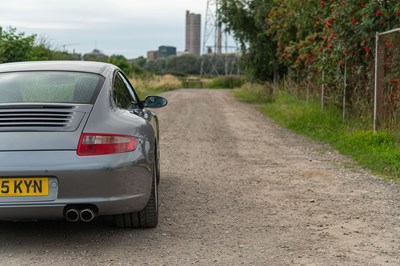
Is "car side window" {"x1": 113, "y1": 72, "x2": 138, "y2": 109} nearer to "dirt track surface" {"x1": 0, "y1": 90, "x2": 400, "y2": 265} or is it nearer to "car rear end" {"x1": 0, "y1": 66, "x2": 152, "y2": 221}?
"car rear end" {"x1": 0, "y1": 66, "x2": 152, "y2": 221}

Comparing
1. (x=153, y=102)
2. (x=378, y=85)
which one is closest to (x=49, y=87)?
(x=153, y=102)

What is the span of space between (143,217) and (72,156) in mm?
979

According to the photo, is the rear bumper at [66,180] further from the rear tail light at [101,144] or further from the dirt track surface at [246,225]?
the dirt track surface at [246,225]

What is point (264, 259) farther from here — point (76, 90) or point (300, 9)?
point (300, 9)

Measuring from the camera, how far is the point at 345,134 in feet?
38.3

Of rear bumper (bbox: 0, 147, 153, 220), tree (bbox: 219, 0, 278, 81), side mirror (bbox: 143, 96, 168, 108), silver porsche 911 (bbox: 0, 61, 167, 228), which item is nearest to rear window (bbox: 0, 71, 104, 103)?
silver porsche 911 (bbox: 0, 61, 167, 228)

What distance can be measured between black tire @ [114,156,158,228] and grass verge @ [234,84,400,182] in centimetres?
366

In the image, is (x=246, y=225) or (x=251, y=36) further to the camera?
(x=251, y=36)

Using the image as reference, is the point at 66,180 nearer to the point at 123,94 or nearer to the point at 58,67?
the point at 58,67

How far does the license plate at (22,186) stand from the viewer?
4.45 meters

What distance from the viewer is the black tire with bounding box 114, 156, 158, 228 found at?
516cm

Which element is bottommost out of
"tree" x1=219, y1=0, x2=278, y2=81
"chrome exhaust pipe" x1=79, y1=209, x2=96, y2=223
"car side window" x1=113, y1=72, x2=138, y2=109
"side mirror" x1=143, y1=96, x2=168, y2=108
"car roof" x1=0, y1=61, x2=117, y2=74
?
"chrome exhaust pipe" x1=79, y1=209, x2=96, y2=223

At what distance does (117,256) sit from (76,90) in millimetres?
1470

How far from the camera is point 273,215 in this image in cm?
577
